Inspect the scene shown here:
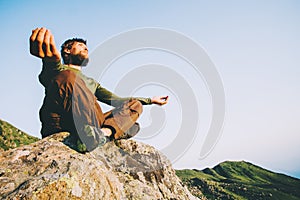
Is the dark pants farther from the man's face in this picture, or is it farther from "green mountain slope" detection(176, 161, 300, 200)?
"green mountain slope" detection(176, 161, 300, 200)

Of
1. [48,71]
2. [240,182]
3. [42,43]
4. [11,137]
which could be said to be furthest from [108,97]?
[240,182]

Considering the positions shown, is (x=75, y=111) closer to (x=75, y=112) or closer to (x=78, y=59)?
(x=75, y=112)

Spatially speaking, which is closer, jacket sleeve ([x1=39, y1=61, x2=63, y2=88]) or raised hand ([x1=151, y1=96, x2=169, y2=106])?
jacket sleeve ([x1=39, y1=61, x2=63, y2=88])

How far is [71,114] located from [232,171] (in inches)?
1505

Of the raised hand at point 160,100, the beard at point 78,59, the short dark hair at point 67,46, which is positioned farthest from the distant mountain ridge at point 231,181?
the beard at point 78,59

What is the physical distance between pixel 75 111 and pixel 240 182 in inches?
1192

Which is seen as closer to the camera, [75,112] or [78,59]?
[75,112]

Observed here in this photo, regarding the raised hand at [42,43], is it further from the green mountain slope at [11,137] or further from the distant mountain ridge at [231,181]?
the green mountain slope at [11,137]

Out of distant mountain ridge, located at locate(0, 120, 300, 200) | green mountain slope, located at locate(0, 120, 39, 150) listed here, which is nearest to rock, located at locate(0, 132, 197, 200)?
distant mountain ridge, located at locate(0, 120, 300, 200)

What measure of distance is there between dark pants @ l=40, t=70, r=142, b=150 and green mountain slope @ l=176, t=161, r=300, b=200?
53.8ft

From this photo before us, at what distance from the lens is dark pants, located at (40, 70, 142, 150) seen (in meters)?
4.73

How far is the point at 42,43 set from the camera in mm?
3723

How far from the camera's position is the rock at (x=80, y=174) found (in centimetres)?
350

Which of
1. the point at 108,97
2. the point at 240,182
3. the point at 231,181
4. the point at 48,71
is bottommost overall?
the point at 231,181
